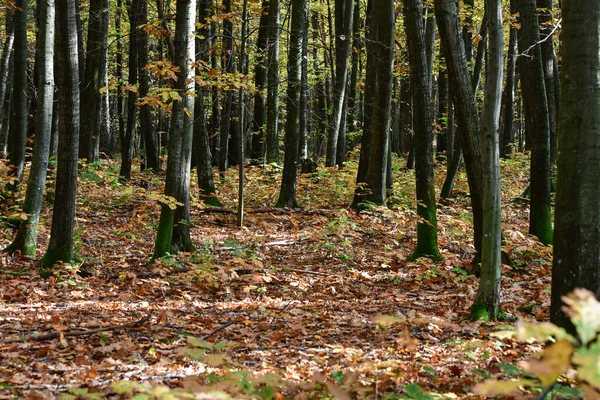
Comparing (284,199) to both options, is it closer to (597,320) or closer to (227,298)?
(227,298)

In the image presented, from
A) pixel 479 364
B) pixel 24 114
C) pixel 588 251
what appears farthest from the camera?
pixel 24 114

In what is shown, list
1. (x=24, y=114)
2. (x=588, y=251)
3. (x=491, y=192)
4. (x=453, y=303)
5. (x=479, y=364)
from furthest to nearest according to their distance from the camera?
(x=24, y=114) → (x=453, y=303) → (x=491, y=192) → (x=479, y=364) → (x=588, y=251)

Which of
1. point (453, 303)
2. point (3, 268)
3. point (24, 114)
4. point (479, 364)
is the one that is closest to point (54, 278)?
point (3, 268)

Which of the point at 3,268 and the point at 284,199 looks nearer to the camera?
the point at 3,268

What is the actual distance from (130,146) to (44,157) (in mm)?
10857

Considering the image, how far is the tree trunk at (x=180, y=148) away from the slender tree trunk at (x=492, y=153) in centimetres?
478

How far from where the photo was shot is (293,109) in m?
14.0

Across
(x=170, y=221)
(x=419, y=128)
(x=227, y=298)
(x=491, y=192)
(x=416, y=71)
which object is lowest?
(x=227, y=298)

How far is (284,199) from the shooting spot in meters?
14.4

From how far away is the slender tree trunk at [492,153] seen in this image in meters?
5.55

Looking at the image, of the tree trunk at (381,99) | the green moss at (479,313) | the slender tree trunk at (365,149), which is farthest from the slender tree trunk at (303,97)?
the green moss at (479,313)

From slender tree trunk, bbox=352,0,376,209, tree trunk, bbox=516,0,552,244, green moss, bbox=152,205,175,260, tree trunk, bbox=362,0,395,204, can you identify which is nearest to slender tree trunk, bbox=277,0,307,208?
slender tree trunk, bbox=352,0,376,209

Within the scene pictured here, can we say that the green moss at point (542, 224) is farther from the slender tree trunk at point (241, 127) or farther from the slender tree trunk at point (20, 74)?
the slender tree trunk at point (20, 74)

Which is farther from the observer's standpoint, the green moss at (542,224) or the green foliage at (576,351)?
the green moss at (542,224)
